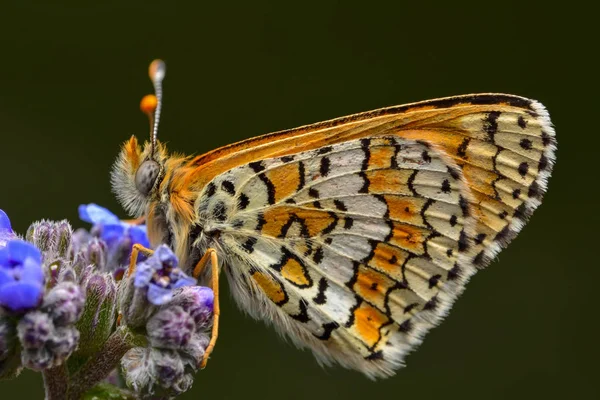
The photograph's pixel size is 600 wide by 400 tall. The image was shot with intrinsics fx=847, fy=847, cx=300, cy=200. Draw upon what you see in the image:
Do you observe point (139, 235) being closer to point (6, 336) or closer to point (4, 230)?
point (4, 230)

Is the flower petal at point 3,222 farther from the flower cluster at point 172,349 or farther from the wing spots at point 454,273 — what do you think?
the wing spots at point 454,273

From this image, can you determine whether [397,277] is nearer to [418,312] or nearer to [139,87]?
[418,312]

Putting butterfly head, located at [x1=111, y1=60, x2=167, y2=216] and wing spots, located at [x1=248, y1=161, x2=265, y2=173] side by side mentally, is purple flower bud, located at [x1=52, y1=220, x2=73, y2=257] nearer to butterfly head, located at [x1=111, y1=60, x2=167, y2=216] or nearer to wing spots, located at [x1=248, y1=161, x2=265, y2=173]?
butterfly head, located at [x1=111, y1=60, x2=167, y2=216]

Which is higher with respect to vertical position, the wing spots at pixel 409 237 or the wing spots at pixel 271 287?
the wing spots at pixel 409 237

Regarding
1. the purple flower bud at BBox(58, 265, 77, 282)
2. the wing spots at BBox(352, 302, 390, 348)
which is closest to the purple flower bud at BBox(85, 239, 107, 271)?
the purple flower bud at BBox(58, 265, 77, 282)

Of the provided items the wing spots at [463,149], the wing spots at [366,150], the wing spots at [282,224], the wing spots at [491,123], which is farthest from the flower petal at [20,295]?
the wing spots at [491,123]

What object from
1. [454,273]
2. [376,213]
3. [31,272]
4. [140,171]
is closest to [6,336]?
[31,272]

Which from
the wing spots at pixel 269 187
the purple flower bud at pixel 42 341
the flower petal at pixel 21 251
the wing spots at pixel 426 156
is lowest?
the purple flower bud at pixel 42 341
